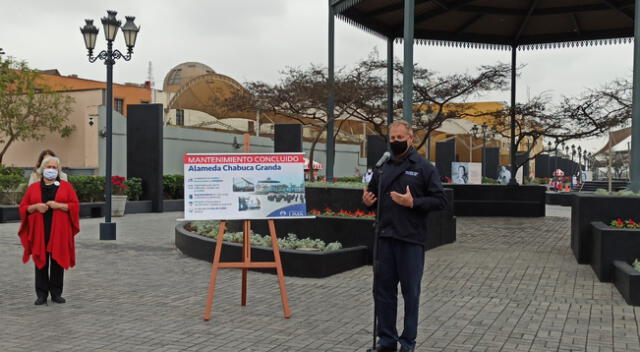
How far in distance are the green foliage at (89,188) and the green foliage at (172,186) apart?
4.20m

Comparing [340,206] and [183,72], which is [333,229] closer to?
[340,206]

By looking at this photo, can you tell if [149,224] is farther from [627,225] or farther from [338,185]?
[627,225]

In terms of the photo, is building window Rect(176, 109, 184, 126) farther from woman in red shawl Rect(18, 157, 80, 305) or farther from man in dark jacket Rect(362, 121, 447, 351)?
man in dark jacket Rect(362, 121, 447, 351)

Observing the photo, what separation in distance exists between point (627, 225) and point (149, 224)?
1337 cm

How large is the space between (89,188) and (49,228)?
51.5ft

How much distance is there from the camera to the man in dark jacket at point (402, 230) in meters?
5.95

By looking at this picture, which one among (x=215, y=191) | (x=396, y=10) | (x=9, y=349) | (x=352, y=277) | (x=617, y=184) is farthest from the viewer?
(x=617, y=184)

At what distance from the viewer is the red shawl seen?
8.45 meters

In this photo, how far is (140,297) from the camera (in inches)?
345

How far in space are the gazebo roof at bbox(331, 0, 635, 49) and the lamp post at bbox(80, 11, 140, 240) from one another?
4.92 m

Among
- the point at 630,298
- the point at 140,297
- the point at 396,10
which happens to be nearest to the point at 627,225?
the point at 630,298

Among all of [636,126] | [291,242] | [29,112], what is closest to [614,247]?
[636,126]

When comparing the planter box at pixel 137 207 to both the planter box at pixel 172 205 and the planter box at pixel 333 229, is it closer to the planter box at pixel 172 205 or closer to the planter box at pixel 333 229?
the planter box at pixel 172 205

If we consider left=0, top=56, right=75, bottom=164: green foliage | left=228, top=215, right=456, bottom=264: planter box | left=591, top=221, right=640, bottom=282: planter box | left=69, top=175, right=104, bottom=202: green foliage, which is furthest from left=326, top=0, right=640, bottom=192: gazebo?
left=0, top=56, right=75, bottom=164: green foliage
